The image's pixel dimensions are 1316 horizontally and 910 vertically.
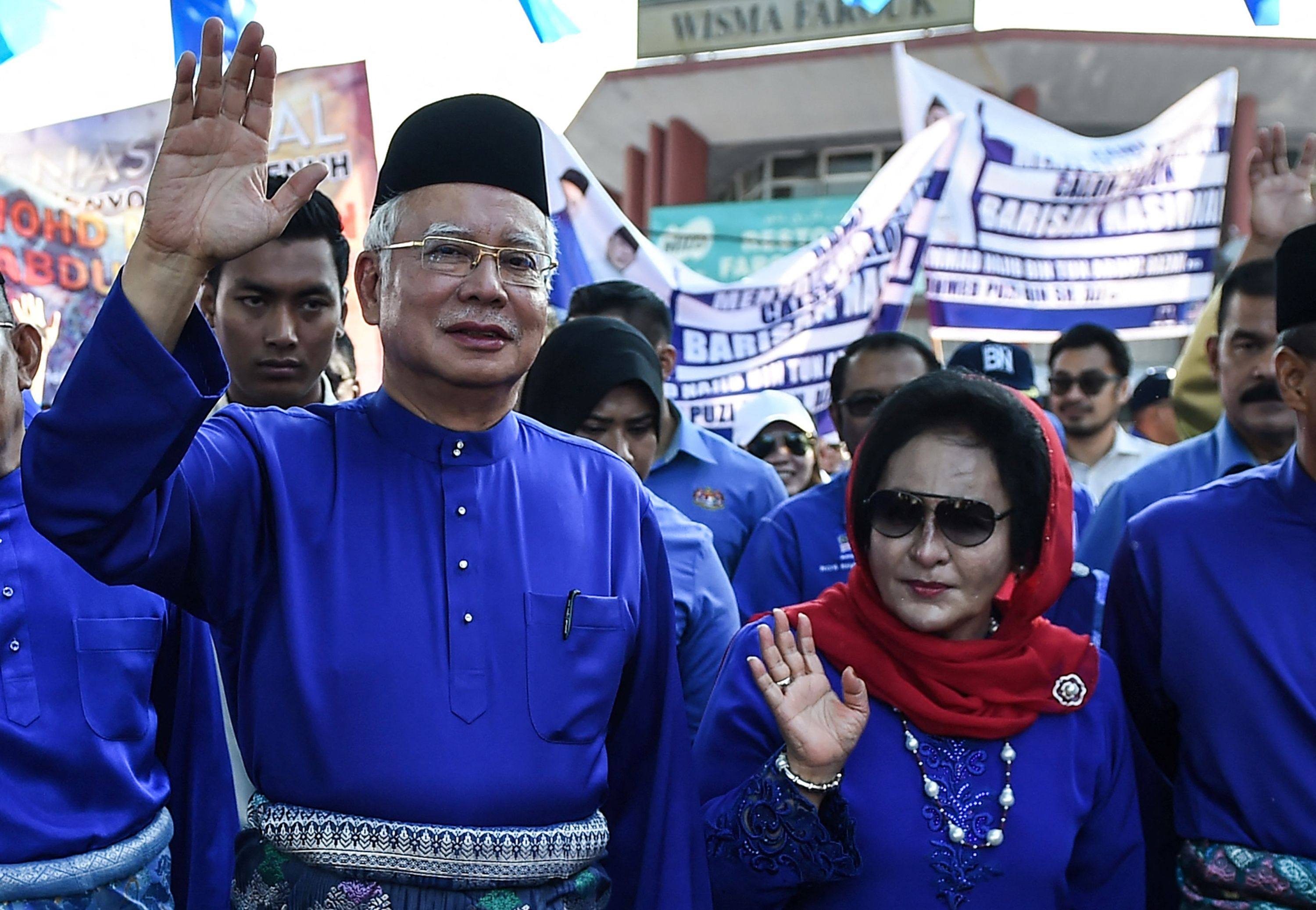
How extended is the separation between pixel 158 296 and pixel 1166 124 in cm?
662

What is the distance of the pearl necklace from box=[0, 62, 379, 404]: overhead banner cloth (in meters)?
4.15

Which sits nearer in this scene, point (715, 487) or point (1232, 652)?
point (1232, 652)

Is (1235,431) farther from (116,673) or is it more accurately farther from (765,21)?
(765,21)

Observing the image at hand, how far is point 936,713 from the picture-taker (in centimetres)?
254

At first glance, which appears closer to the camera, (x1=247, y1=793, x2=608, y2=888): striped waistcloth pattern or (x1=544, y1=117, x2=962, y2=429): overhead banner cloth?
(x1=247, y1=793, x2=608, y2=888): striped waistcloth pattern

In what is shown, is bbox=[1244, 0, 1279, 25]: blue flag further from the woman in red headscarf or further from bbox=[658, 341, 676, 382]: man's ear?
bbox=[658, 341, 676, 382]: man's ear

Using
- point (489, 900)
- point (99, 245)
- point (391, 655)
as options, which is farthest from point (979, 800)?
point (99, 245)

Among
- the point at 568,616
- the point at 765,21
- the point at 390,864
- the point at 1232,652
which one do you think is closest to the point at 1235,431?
the point at 1232,652

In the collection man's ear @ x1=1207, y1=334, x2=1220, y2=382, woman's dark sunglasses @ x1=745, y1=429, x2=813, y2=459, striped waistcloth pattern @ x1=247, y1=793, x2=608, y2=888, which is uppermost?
man's ear @ x1=1207, y1=334, x2=1220, y2=382

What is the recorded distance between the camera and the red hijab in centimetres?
256

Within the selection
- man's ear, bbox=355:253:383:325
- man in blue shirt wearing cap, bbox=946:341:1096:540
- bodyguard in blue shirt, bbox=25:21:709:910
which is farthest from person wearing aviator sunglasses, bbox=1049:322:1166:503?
man's ear, bbox=355:253:383:325

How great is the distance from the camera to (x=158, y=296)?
5.73 feet

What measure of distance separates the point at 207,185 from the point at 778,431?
15.4 ft

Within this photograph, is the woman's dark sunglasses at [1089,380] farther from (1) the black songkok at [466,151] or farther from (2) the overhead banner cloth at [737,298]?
(1) the black songkok at [466,151]
